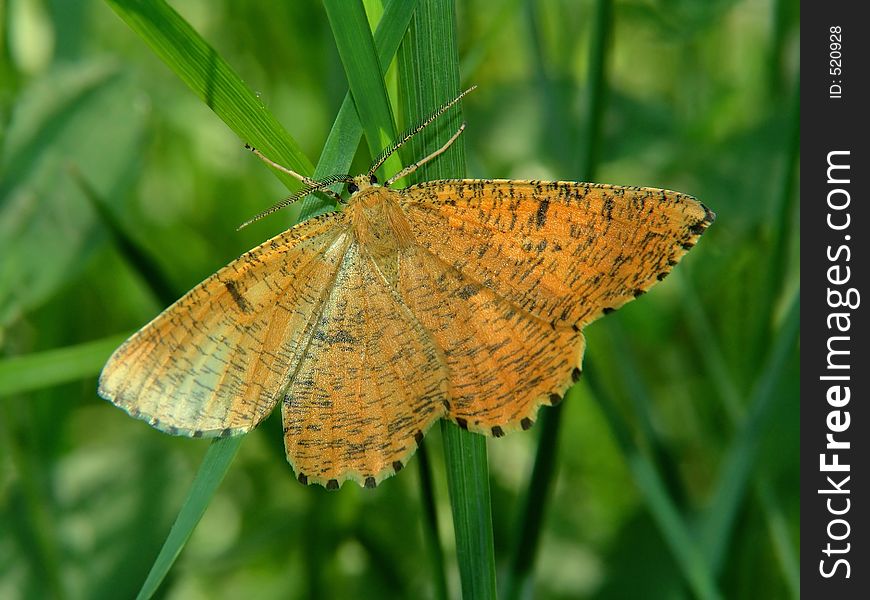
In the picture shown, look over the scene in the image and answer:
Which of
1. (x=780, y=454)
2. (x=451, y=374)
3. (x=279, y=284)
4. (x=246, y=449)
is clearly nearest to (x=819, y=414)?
(x=780, y=454)

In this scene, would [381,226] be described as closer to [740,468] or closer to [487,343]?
[487,343]

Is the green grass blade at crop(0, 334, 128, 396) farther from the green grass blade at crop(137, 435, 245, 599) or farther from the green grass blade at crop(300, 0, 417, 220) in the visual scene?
the green grass blade at crop(300, 0, 417, 220)

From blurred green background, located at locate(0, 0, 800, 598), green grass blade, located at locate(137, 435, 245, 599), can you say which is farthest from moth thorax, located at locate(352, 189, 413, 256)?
green grass blade, located at locate(137, 435, 245, 599)

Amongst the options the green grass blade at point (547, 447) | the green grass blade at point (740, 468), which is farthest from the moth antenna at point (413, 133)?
the green grass blade at point (740, 468)

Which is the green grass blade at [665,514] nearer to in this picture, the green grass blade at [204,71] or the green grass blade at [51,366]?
the green grass blade at [204,71]

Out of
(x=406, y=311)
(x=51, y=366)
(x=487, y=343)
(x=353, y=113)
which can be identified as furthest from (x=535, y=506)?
(x=51, y=366)
